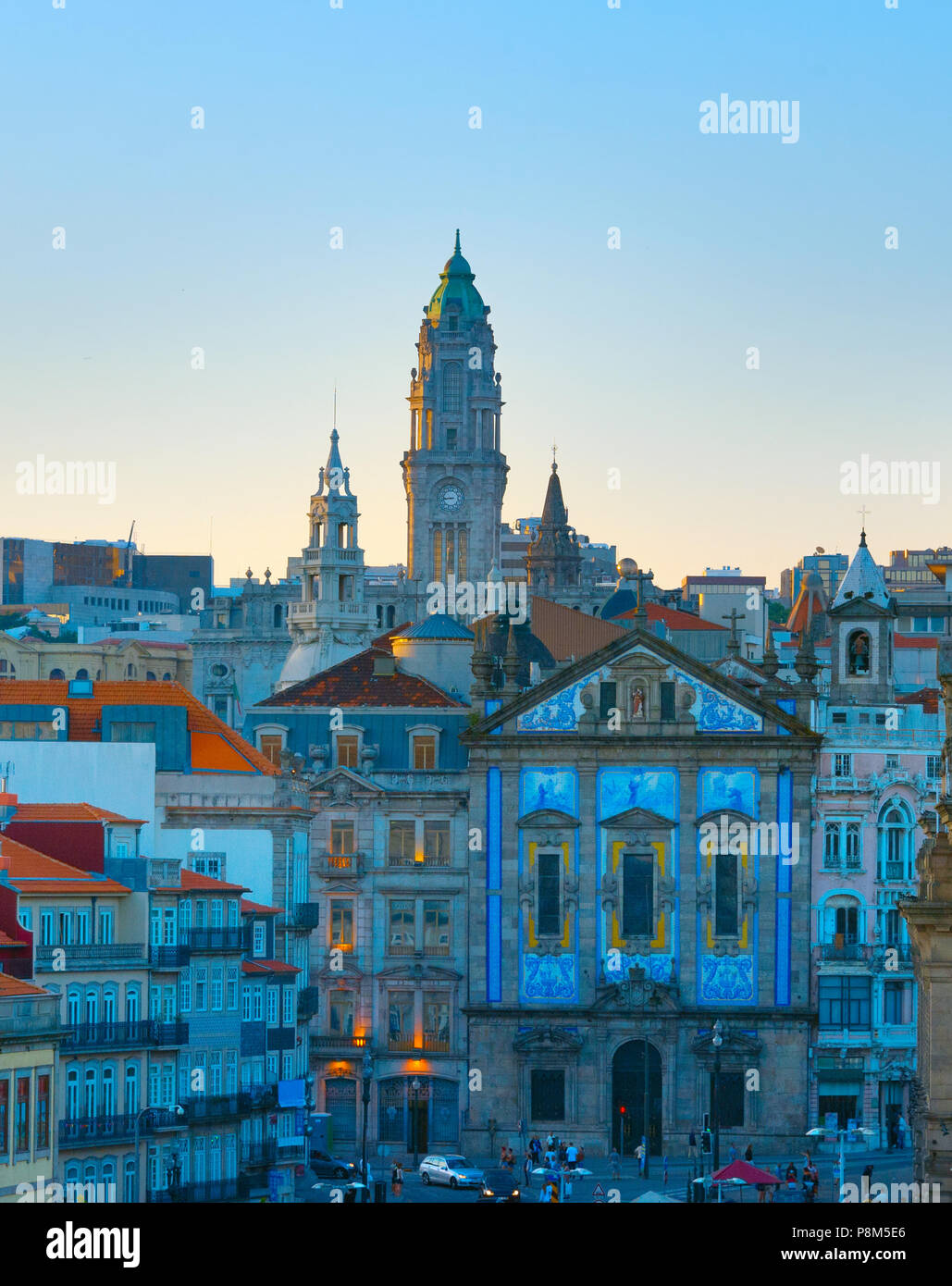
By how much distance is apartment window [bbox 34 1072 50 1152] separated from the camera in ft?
276

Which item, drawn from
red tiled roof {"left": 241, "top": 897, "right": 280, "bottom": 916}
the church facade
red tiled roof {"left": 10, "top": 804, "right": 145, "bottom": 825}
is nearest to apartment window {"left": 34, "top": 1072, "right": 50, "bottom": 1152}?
red tiled roof {"left": 10, "top": 804, "right": 145, "bottom": 825}

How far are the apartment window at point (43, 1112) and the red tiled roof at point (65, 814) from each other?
56.2ft

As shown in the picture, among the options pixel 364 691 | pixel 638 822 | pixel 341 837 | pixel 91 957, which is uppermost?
pixel 364 691

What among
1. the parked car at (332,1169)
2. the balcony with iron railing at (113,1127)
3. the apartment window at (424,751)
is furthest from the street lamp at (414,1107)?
the balcony with iron railing at (113,1127)

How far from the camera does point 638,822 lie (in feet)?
397

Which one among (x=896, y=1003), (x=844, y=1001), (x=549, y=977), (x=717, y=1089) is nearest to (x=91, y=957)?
(x=717, y=1089)

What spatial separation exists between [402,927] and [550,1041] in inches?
282

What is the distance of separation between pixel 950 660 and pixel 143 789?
90.3ft

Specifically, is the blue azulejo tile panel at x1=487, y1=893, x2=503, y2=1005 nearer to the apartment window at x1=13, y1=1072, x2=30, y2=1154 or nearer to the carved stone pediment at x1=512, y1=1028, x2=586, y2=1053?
the carved stone pediment at x1=512, y1=1028, x2=586, y2=1053

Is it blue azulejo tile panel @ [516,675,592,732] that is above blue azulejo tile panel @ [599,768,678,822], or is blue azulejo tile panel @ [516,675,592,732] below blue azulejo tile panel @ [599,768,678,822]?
above

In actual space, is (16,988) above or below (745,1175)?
above

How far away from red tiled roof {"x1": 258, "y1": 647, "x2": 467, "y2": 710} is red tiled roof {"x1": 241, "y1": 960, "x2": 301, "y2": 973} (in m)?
19.8

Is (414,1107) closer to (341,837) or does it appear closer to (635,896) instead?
(341,837)
